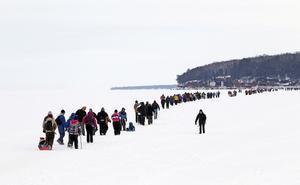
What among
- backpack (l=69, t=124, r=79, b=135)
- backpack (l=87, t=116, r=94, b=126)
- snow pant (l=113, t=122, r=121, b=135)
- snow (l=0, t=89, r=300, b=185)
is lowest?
snow (l=0, t=89, r=300, b=185)

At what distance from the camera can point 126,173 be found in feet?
44.8

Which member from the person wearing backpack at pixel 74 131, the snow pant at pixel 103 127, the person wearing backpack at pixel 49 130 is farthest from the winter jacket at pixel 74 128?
the snow pant at pixel 103 127

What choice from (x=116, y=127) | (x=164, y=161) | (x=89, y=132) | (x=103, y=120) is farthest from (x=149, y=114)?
(x=164, y=161)

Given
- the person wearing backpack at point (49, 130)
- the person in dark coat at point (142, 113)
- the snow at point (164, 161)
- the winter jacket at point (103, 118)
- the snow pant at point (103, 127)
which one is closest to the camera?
the snow at point (164, 161)

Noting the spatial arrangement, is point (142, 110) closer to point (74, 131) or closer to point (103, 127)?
point (103, 127)

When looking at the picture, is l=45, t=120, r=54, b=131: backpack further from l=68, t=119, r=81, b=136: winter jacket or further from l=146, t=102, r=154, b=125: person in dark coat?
l=146, t=102, r=154, b=125: person in dark coat

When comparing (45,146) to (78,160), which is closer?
(78,160)

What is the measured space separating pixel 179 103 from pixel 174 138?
110 ft

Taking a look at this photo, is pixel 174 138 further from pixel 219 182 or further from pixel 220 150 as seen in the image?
pixel 219 182

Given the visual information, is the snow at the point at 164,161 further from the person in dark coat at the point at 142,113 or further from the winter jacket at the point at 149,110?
the winter jacket at the point at 149,110

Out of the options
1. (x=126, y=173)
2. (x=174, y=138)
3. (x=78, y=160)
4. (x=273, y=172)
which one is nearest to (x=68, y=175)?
(x=126, y=173)

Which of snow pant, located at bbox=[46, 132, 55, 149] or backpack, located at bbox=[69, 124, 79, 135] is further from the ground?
backpack, located at bbox=[69, 124, 79, 135]

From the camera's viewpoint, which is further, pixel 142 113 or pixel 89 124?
A: pixel 142 113

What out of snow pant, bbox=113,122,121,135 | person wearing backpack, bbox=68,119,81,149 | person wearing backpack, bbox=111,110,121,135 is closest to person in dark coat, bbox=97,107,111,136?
person wearing backpack, bbox=111,110,121,135
